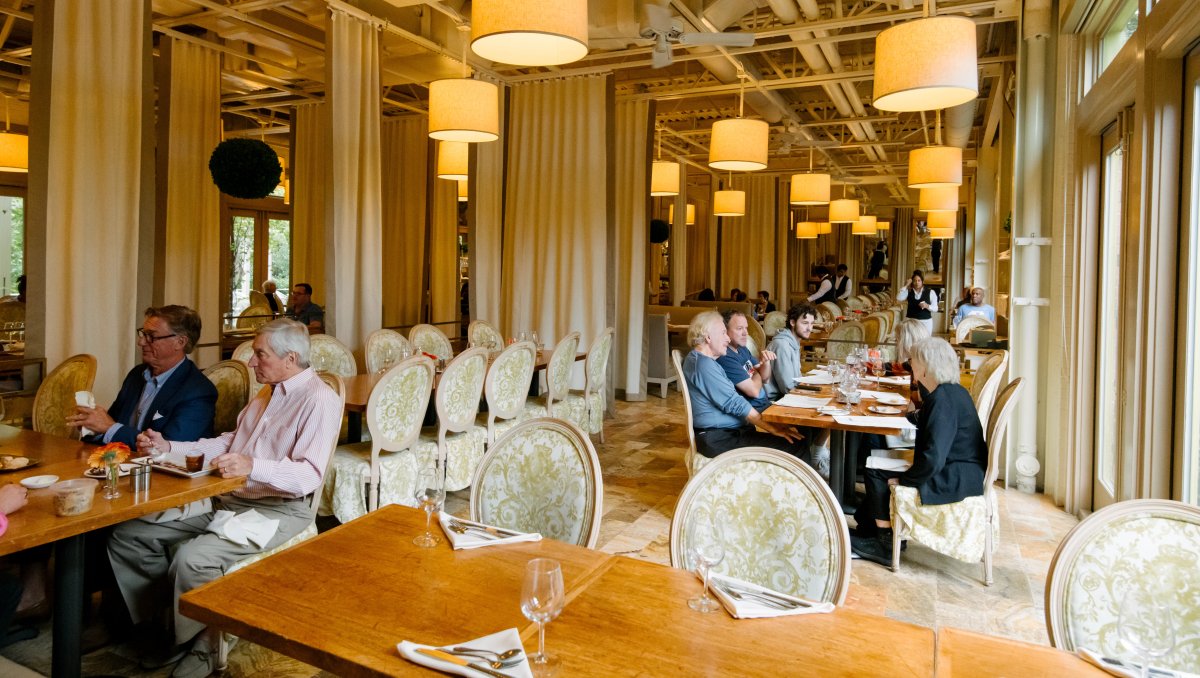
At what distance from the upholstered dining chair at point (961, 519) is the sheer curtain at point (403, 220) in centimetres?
844

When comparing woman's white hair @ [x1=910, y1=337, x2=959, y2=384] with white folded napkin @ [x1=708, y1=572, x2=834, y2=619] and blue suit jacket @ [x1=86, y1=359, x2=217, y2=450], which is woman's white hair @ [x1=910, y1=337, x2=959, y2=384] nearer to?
white folded napkin @ [x1=708, y1=572, x2=834, y2=619]

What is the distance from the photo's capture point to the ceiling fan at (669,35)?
492 cm

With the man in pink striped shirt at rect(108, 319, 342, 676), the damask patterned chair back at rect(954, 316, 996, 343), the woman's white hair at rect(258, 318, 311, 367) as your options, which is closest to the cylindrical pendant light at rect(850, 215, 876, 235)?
the damask patterned chair back at rect(954, 316, 996, 343)

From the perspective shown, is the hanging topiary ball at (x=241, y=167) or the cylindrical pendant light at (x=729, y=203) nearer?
the hanging topiary ball at (x=241, y=167)

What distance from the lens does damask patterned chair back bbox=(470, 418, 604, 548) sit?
242 cm

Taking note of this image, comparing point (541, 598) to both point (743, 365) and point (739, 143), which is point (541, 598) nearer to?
point (743, 365)

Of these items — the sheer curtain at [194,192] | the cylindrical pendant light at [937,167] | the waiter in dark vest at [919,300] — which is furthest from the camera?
the waiter in dark vest at [919,300]

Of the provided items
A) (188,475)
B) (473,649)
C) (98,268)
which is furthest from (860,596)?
(98,268)

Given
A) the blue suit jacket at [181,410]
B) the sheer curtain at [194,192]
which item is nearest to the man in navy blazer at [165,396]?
the blue suit jacket at [181,410]

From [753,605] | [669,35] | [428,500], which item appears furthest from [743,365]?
[753,605]

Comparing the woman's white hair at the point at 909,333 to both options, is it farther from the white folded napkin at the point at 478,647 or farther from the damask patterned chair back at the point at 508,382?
the white folded napkin at the point at 478,647

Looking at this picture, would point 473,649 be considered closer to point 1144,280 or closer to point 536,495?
point 536,495

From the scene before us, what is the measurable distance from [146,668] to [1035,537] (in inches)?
175

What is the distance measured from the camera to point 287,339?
3051 millimetres
